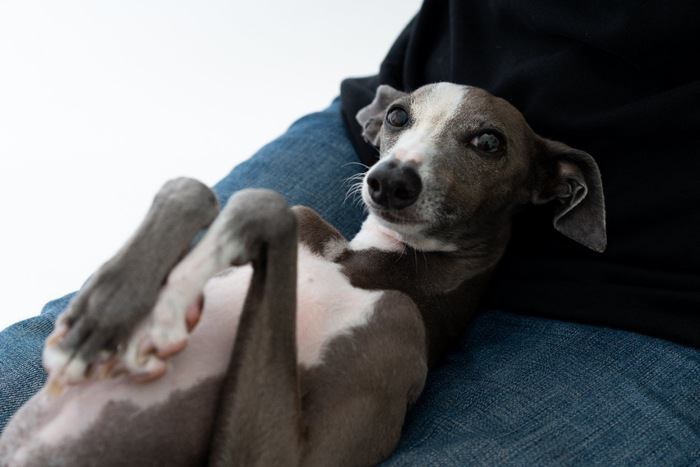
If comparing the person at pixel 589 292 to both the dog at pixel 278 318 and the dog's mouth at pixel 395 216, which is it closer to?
the dog at pixel 278 318

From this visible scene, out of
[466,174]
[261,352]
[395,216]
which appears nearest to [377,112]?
[466,174]

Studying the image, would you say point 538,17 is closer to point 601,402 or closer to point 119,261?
point 601,402

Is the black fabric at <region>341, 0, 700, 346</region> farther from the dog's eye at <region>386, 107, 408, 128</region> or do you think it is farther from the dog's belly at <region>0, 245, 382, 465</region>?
the dog's belly at <region>0, 245, 382, 465</region>

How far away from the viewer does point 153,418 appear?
59.7 inches

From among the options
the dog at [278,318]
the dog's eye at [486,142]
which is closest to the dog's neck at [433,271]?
the dog at [278,318]

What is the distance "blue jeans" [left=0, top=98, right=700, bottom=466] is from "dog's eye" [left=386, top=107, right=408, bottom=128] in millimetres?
665

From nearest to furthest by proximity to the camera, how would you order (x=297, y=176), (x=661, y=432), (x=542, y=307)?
1. (x=661, y=432)
2. (x=542, y=307)
3. (x=297, y=176)

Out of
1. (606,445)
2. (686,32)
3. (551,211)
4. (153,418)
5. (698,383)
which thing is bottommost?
(698,383)

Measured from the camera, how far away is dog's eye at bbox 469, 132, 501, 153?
7.02 feet

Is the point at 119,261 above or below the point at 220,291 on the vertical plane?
above

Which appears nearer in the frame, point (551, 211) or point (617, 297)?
point (617, 297)

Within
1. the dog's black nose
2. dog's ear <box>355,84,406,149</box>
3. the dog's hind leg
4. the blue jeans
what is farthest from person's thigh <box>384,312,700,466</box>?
dog's ear <box>355,84,406,149</box>

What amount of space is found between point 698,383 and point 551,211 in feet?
2.30

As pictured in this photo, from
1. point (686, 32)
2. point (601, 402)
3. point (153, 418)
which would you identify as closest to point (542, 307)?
point (601, 402)
